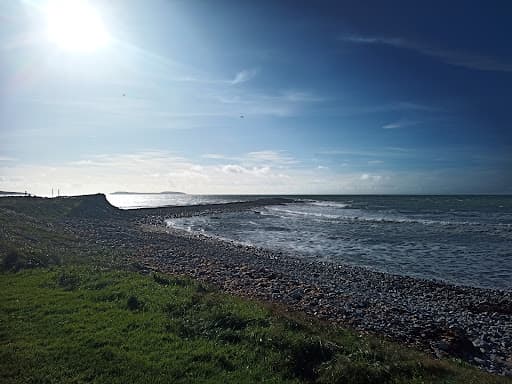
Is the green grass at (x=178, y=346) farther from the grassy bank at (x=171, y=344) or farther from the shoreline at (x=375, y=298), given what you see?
Answer: the shoreline at (x=375, y=298)

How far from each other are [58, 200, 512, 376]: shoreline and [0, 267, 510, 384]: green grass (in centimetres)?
241

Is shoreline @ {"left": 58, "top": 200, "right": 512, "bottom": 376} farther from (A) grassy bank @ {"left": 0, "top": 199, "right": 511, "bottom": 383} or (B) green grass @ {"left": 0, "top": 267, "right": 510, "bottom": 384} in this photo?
(B) green grass @ {"left": 0, "top": 267, "right": 510, "bottom": 384}

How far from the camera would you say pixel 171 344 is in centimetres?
738

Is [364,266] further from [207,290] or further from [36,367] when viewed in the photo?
[36,367]

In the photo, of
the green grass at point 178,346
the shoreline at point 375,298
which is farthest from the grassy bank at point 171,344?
the shoreline at point 375,298

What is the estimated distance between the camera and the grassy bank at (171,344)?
250 inches

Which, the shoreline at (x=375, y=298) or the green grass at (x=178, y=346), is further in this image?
the shoreline at (x=375, y=298)

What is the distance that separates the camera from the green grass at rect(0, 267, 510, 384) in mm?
6332

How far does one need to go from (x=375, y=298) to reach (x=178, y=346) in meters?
9.29

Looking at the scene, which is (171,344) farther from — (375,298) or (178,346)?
(375,298)

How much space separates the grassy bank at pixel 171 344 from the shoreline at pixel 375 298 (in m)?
2.18

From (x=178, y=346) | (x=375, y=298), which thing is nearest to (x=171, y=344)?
(x=178, y=346)

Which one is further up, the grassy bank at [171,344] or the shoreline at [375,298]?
the grassy bank at [171,344]

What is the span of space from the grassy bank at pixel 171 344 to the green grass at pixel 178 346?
19 mm
